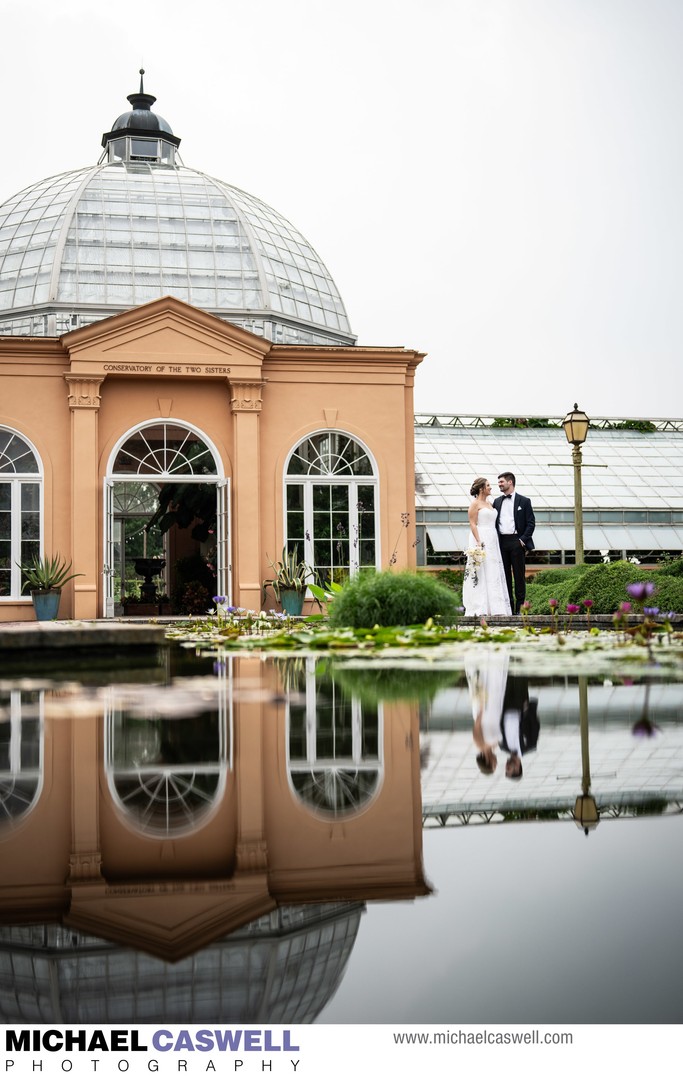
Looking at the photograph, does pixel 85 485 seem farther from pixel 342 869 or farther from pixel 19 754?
pixel 342 869

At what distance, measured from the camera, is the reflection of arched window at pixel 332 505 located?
1895 centimetres

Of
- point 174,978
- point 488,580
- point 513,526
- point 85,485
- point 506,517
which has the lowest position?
point 174,978

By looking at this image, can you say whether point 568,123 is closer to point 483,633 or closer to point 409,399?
point 409,399

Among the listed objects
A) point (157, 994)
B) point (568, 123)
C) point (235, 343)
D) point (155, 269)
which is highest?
point (568, 123)

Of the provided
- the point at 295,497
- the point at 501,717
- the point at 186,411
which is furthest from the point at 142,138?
the point at 501,717

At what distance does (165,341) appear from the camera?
18266 mm

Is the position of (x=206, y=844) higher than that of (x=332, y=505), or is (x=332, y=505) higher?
(x=332, y=505)

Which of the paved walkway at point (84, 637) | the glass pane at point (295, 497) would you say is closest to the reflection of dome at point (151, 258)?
the glass pane at point (295, 497)

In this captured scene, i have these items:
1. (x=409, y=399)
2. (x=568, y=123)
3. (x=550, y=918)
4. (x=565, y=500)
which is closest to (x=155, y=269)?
(x=409, y=399)

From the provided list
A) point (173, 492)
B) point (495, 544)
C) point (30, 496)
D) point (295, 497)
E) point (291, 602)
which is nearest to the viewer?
point (495, 544)

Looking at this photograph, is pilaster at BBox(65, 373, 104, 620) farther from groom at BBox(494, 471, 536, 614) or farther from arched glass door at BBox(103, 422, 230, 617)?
groom at BBox(494, 471, 536, 614)

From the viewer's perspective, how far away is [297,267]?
24.2 metres

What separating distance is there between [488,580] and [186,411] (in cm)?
757

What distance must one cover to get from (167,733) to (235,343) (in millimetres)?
15320
